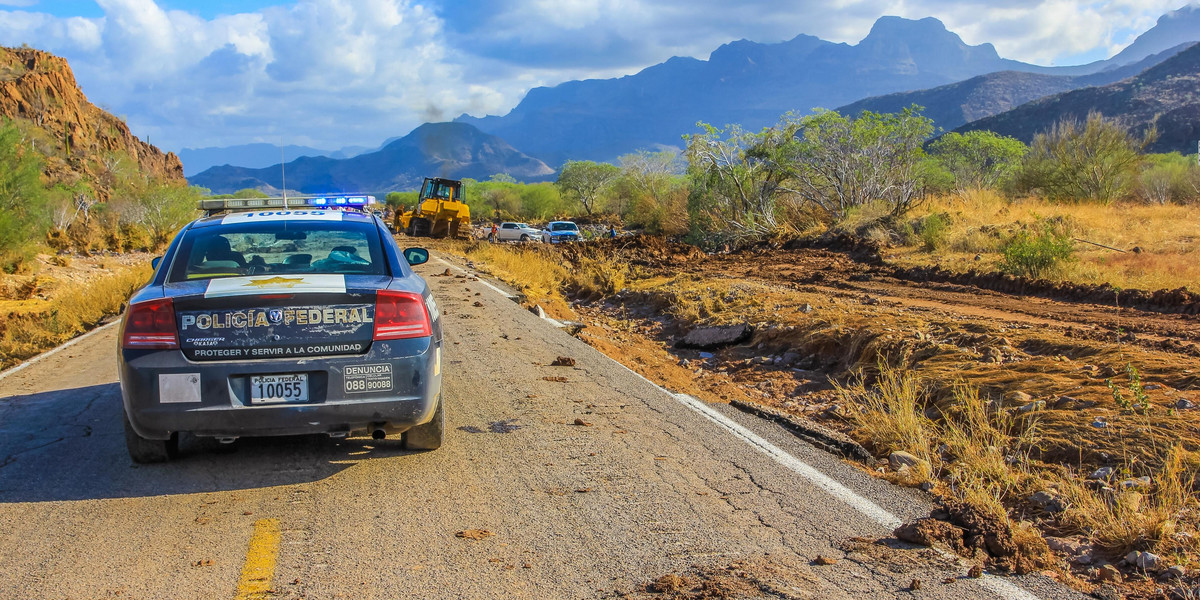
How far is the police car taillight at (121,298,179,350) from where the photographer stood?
4594mm

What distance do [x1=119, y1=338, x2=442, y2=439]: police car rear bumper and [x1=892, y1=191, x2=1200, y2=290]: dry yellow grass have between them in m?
12.2

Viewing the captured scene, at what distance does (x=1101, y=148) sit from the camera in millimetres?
26891

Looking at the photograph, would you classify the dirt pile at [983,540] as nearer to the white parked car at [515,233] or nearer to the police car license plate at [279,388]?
the police car license plate at [279,388]

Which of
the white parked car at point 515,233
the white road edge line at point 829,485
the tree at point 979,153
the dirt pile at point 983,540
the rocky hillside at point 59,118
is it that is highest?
the rocky hillside at point 59,118

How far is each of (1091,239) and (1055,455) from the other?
14.5 m

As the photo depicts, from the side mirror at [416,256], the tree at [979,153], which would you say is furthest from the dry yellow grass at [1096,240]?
the tree at [979,153]

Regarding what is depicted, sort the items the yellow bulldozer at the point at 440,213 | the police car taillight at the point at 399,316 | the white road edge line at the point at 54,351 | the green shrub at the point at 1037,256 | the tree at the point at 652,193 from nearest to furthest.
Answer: the police car taillight at the point at 399,316 → the white road edge line at the point at 54,351 → the green shrub at the point at 1037,256 → the yellow bulldozer at the point at 440,213 → the tree at the point at 652,193

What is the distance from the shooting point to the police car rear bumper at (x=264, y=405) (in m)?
4.57

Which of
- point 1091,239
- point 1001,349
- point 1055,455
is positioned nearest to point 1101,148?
point 1091,239

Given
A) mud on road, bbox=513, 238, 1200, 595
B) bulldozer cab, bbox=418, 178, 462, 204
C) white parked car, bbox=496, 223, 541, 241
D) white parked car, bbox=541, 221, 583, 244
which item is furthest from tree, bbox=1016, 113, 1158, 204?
bulldozer cab, bbox=418, 178, 462, 204

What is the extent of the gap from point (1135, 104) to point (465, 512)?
357 ft

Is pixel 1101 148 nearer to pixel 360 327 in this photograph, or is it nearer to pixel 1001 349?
pixel 1001 349

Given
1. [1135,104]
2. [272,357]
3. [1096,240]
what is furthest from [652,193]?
[1135,104]

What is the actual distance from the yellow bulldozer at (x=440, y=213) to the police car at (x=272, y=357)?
34038mm
